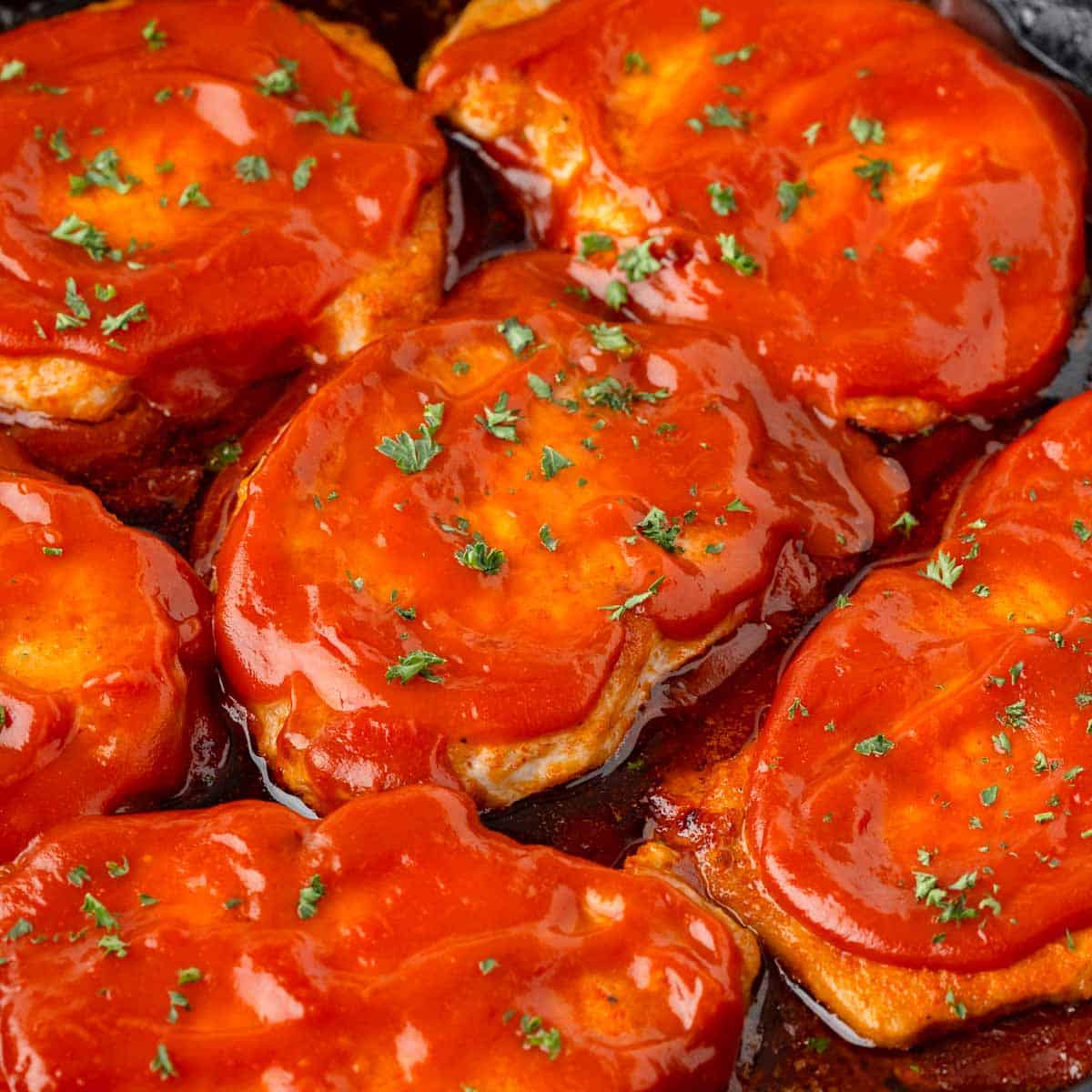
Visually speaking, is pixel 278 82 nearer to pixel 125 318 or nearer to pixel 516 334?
pixel 125 318

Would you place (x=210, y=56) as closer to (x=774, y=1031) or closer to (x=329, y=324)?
(x=329, y=324)

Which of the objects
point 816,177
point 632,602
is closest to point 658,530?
point 632,602

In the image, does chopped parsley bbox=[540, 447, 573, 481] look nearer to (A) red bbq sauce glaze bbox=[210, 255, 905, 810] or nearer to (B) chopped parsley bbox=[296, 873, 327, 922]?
(A) red bbq sauce glaze bbox=[210, 255, 905, 810]

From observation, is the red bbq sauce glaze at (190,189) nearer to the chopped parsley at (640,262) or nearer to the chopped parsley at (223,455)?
the chopped parsley at (223,455)

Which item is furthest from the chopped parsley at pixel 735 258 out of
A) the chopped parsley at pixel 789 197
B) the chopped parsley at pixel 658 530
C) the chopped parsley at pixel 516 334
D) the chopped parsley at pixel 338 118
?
the chopped parsley at pixel 338 118

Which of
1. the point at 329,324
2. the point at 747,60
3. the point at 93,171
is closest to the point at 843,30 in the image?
the point at 747,60

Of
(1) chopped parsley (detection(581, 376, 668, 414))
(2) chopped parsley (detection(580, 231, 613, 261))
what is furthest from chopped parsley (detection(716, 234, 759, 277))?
(1) chopped parsley (detection(581, 376, 668, 414))
